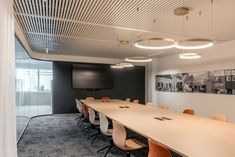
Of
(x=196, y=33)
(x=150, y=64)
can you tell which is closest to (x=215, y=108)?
(x=196, y=33)

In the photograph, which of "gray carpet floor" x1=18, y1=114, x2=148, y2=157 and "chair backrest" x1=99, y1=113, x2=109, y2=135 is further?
"gray carpet floor" x1=18, y1=114, x2=148, y2=157

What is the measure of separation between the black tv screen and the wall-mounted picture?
2703mm

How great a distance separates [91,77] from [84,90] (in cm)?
74

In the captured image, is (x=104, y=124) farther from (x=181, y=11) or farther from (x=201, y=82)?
(x=201, y=82)

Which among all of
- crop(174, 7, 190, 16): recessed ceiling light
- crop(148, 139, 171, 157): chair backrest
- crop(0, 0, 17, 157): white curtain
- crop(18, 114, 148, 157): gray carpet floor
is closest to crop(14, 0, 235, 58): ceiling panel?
crop(174, 7, 190, 16): recessed ceiling light

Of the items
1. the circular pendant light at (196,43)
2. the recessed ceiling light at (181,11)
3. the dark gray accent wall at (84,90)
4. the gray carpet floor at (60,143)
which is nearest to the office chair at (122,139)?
the gray carpet floor at (60,143)

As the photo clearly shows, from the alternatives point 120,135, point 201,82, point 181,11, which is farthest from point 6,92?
point 201,82

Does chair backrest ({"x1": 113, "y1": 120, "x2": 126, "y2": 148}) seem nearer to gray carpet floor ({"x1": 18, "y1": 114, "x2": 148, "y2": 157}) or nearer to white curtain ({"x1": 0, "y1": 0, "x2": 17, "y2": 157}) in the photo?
gray carpet floor ({"x1": 18, "y1": 114, "x2": 148, "y2": 157})

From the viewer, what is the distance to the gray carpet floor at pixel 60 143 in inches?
159

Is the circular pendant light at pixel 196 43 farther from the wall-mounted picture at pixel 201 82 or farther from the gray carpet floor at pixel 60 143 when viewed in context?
the wall-mounted picture at pixel 201 82

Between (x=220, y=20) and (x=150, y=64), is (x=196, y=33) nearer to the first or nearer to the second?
(x=220, y=20)

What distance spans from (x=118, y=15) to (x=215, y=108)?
4.82 metres

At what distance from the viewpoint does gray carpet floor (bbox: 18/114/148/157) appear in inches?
159

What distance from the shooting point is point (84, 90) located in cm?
985
